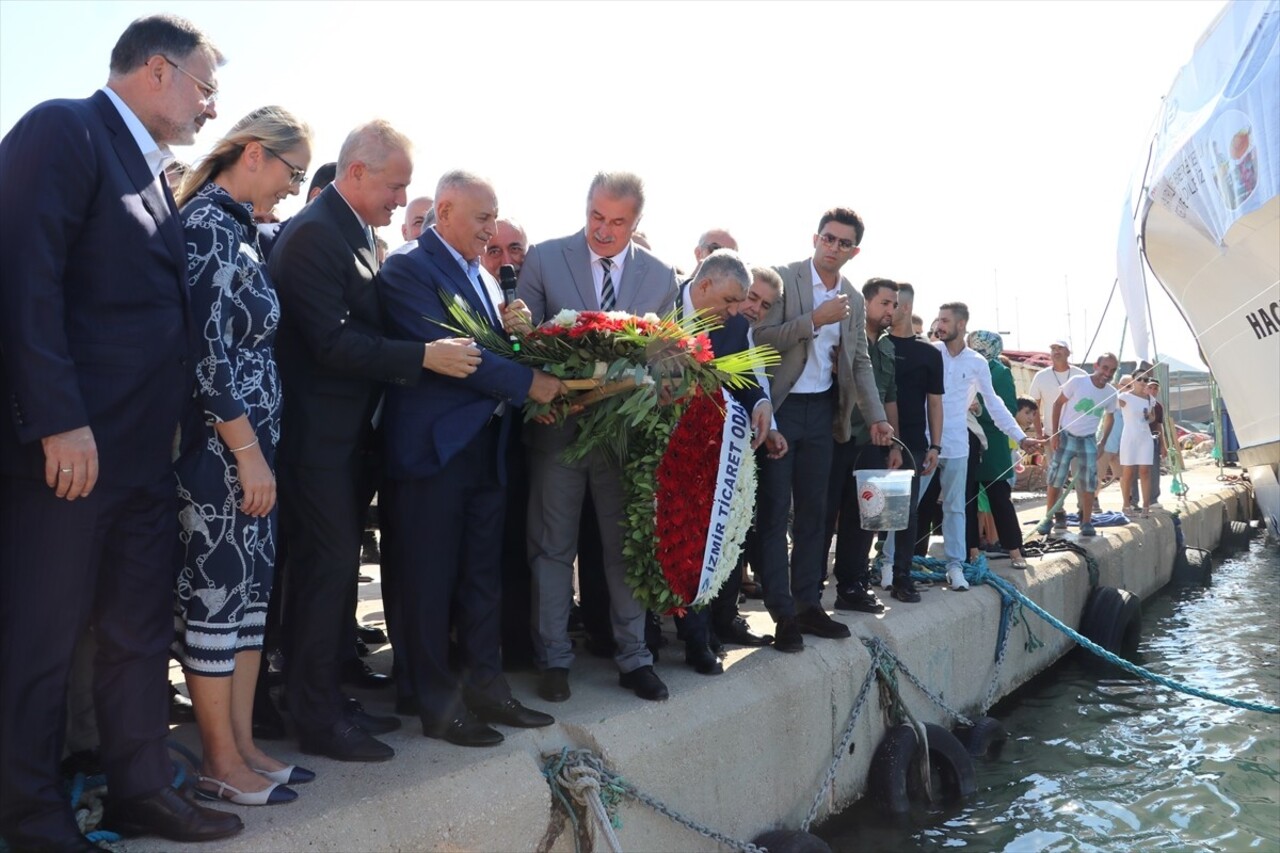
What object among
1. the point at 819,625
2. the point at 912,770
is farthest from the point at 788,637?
the point at 912,770

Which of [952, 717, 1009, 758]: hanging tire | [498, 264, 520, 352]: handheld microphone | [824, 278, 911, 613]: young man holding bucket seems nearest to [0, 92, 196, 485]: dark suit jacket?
[498, 264, 520, 352]: handheld microphone

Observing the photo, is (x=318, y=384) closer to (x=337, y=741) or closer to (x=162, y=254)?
(x=162, y=254)

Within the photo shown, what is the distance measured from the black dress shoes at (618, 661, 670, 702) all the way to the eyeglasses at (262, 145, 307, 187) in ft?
7.62

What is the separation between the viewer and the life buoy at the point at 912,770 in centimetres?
570

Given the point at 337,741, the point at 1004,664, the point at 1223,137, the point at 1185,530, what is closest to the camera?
the point at 337,741

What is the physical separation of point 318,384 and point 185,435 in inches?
26.0

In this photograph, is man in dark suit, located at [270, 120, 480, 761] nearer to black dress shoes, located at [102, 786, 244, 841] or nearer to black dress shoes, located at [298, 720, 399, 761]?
black dress shoes, located at [298, 720, 399, 761]

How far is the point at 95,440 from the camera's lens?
2830mm

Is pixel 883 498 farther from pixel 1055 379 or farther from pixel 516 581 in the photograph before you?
pixel 1055 379

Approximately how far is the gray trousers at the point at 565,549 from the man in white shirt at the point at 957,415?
3.79 meters

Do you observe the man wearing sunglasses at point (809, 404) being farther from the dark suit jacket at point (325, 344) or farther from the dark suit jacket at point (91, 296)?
the dark suit jacket at point (91, 296)

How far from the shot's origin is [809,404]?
5922mm

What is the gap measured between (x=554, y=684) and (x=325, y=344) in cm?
169

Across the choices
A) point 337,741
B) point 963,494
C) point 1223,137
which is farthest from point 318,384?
point 1223,137
